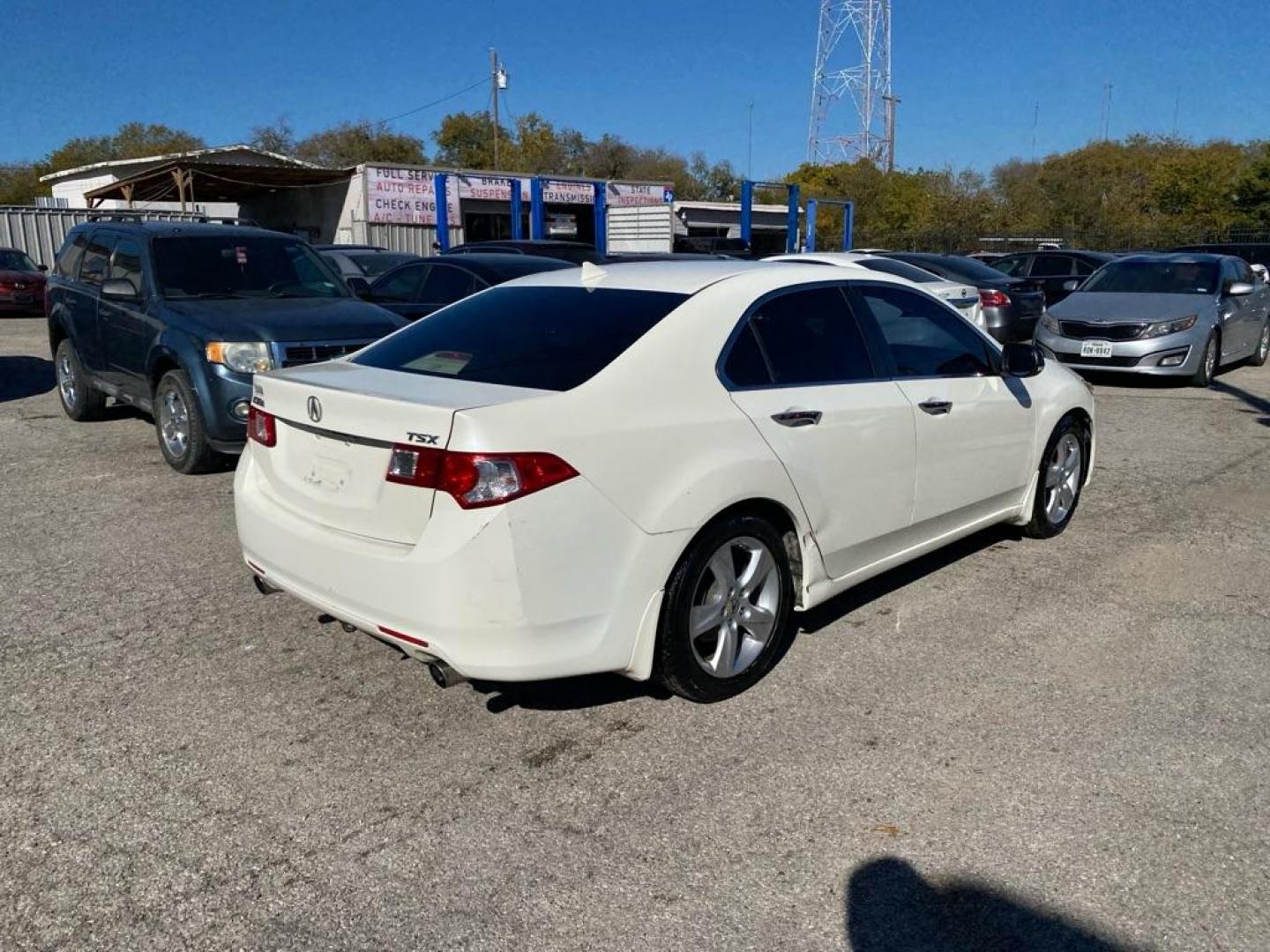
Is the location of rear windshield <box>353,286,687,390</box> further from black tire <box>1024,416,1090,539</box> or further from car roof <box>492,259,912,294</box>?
black tire <box>1024,416,1090,539</box>

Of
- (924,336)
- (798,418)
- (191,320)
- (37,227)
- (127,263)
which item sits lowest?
(798,418)

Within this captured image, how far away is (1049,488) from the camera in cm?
579

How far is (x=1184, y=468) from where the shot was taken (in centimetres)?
791

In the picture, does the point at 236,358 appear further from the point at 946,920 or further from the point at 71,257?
the point at 946,920

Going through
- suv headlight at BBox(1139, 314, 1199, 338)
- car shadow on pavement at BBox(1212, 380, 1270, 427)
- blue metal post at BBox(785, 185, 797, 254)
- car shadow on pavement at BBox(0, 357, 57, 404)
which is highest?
blue metal post at BBox(785, 185, 797, 254)

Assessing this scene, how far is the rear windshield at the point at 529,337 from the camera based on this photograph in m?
3.64

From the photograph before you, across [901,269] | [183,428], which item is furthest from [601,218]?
[183,428]

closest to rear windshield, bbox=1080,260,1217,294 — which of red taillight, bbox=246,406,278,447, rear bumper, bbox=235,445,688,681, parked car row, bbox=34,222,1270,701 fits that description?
parked car row, bbox=34,222,1270,701

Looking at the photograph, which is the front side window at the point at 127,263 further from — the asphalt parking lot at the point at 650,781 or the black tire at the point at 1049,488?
the black tire at the point at 1049,488

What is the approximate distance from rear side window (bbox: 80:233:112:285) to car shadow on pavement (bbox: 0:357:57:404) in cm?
255

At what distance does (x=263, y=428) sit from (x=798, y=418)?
2077 mm

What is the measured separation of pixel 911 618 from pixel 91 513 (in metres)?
4.93

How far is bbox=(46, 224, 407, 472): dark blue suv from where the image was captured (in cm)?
676

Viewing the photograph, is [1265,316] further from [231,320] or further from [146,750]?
[146,750]
